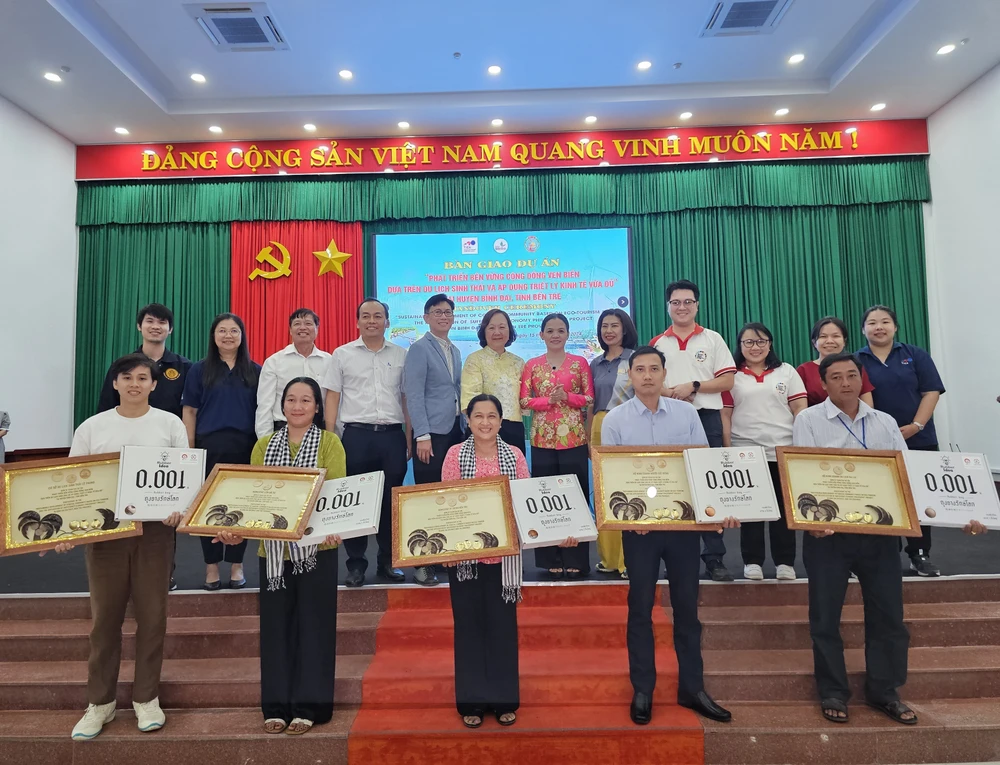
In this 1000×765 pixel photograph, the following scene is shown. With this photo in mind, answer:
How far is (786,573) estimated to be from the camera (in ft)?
9.93

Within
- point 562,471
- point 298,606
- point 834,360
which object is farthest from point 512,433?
point 834,360

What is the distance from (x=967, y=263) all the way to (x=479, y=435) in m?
5.59

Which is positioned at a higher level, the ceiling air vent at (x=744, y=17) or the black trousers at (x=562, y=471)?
the ceiling air vent at (x=744, y=17)

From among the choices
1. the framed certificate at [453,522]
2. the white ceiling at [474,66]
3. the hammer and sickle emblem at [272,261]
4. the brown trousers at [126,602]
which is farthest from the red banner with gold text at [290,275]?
the framed certificate at [453,522]

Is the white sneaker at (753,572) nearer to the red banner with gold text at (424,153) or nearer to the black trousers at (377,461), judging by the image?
the black trousers at (377,461)

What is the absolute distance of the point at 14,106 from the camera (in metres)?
Result: 5.28

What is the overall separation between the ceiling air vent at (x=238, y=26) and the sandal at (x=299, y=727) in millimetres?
4676

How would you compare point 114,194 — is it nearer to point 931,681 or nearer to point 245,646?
point 245,646

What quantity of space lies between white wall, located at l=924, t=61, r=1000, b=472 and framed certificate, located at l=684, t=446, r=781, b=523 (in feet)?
14.3

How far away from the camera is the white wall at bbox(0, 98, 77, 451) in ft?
17.0

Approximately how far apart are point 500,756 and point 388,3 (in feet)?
15.8

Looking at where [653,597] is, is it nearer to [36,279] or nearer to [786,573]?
[786,573]

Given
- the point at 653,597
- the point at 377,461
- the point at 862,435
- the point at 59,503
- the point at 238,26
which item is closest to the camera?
the point at 59,503

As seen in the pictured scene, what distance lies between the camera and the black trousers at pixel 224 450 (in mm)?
2990
